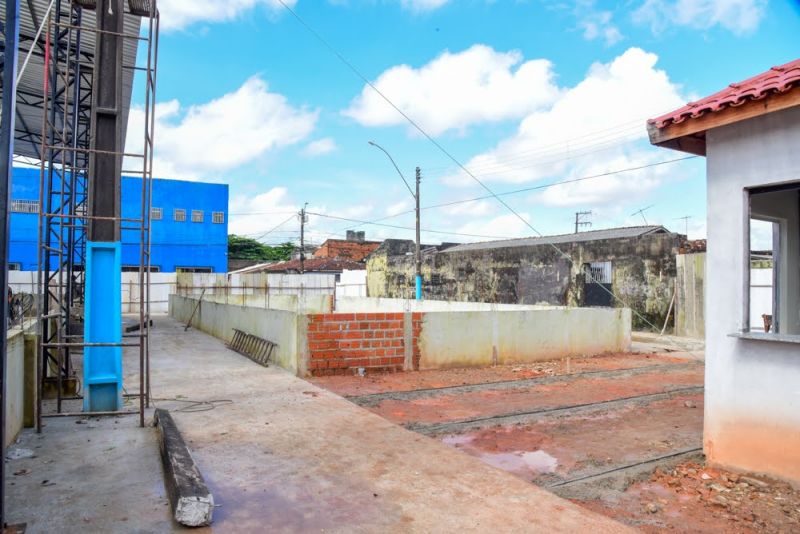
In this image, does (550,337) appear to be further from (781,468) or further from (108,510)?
(108,510)

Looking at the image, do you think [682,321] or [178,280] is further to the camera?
[178,280]

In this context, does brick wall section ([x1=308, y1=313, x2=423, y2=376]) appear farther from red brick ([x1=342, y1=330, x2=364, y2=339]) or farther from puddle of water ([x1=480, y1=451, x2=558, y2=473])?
puddle of water ([x1=480, y1=451, x2=558, y2=473])

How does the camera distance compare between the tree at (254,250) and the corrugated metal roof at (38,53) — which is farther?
the tree at (254,250)

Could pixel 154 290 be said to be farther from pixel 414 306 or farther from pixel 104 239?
pixel 104 239

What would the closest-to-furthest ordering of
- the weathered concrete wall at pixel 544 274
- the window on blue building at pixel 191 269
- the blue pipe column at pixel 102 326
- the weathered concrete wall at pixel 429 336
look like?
the blue pipe column at pixel 102 326, the weathered concrete wall at pixel 429 336, the weathered concrete wall at pixel 544 274, the window on blue building at pixel 191 269

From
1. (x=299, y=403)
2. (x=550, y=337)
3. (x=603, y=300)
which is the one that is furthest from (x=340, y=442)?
(x=603, y=300)

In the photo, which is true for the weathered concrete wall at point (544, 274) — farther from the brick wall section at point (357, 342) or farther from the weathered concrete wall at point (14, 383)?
the weathered concrete wall at point (14, 383)

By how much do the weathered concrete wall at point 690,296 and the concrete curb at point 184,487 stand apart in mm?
16687

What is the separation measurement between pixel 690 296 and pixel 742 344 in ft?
47.0

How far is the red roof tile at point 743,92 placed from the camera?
4.24m

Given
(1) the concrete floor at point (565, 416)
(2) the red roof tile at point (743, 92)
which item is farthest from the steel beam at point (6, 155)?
(2) the red roof tile at point (743, 92)

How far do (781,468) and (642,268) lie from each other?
15.6 meters

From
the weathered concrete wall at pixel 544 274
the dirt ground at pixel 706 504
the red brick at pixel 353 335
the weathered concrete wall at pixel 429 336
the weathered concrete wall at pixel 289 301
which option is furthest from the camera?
the weathered concrete wall at pixel 289 301

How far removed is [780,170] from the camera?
175 inches
